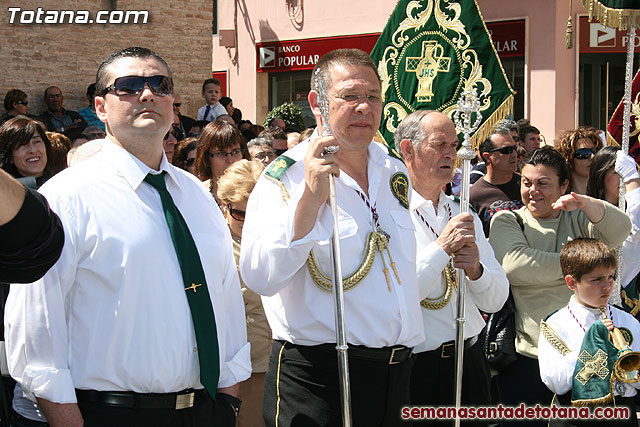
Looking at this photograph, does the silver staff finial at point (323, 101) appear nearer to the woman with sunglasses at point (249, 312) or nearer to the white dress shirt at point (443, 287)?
the white dress shirt at point (443, 287)

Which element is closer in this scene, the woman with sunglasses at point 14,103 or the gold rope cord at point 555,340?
the gold rope cord at point 555,340

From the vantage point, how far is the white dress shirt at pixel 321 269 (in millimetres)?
3277

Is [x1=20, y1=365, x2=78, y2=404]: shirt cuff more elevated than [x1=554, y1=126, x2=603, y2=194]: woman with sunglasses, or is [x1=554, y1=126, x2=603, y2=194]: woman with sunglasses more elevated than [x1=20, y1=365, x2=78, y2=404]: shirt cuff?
[x1=554, y1=126, x2=603, y2=194]: woman with sunglasses

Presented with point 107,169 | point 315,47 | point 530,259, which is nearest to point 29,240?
point 107,169

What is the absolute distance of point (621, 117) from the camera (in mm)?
6914

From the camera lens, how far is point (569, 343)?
15.3ft

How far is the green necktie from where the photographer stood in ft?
9.89

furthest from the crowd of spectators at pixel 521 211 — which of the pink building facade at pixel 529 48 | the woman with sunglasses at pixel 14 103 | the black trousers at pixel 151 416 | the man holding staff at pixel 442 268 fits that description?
the pink building facade at pixel 529 48

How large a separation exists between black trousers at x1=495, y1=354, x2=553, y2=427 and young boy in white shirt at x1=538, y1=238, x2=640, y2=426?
0.44 m

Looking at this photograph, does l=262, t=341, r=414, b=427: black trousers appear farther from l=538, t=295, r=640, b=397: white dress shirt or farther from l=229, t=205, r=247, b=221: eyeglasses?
l=538, t=295, r=640, b=397: white dress shirt

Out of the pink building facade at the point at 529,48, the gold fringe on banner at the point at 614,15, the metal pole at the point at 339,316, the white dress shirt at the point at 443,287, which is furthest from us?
the pink building facade at the point at 529,48

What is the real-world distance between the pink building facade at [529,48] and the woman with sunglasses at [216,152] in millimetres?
12379

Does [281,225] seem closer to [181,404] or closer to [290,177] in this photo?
[290,177]

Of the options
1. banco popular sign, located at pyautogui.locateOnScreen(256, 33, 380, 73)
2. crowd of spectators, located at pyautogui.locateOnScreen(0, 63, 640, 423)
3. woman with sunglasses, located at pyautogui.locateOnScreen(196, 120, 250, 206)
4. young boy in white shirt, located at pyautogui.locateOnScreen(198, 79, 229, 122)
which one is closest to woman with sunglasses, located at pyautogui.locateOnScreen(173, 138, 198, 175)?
crowd of spectators, located at pyautogui.locateOnScreen(0, 63, 640, 423)
